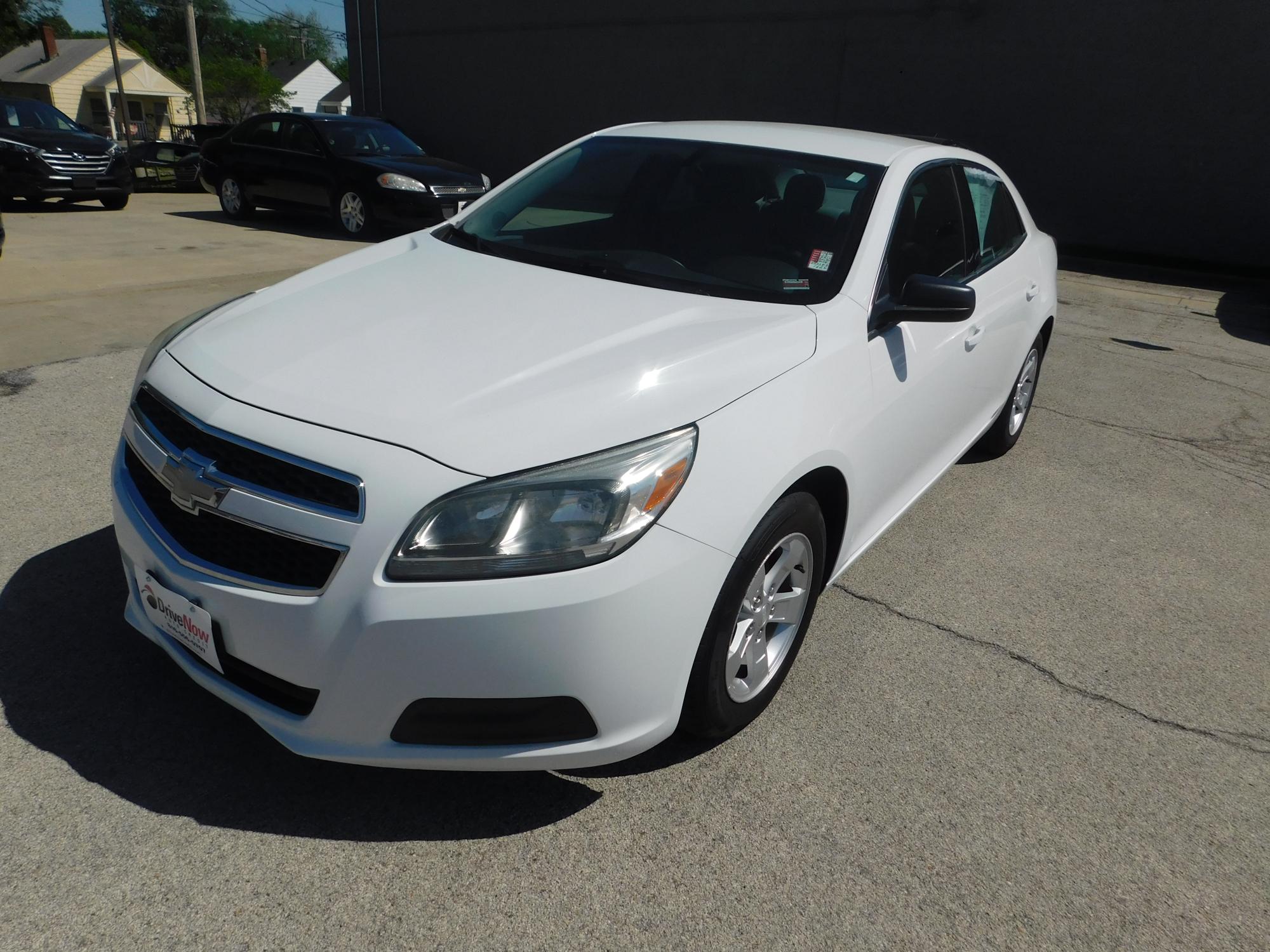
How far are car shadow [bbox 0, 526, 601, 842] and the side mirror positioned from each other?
68.1 inches

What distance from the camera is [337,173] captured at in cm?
1215

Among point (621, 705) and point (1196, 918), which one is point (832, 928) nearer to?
point (621, 705)

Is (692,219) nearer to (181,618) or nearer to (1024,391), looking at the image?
(181,618)

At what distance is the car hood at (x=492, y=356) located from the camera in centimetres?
214

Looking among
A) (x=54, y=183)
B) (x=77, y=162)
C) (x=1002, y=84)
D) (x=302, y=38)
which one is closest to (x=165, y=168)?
(x=77, y=162)

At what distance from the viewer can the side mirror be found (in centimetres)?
293

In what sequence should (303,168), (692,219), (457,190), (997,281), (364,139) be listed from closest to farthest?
(692,219) → (997,281) → (457,190) → (303,168) → (364,139)

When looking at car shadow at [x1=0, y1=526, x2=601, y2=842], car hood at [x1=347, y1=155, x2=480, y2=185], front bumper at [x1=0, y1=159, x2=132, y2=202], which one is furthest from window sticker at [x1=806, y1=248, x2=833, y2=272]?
front bumper at [x1=0, y1=159, x2=132, y2=202]

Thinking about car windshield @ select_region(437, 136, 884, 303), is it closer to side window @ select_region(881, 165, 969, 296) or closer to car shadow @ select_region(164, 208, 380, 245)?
side window @ select_region(881, 165, 969, 296)

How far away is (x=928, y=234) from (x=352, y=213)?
33.1ft

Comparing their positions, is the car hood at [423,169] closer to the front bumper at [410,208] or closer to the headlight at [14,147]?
the front bumper at [410,208]

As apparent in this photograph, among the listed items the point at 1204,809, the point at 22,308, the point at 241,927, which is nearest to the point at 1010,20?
the point at 22,308

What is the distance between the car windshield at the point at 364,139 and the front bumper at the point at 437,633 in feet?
37.2

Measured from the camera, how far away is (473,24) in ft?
74.2
